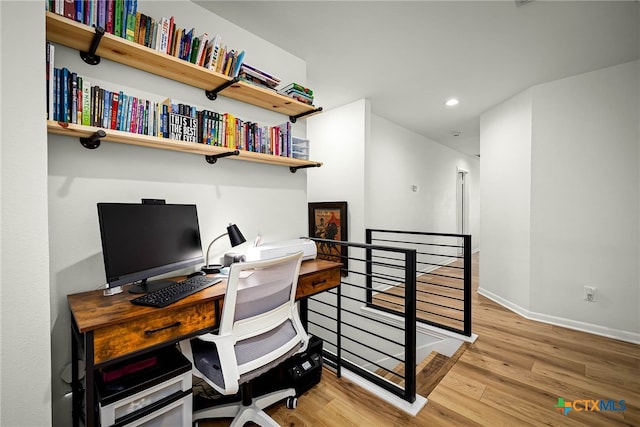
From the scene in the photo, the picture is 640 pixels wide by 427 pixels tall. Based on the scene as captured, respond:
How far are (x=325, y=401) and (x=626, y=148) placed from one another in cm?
353

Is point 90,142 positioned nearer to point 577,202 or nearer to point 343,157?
point 343,157

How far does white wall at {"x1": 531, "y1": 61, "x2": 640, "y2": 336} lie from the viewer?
269cm

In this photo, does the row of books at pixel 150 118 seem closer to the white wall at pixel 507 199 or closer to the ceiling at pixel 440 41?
the ceiling at pixel 440 41

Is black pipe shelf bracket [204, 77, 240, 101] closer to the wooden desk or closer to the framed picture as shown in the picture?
the wooden desk

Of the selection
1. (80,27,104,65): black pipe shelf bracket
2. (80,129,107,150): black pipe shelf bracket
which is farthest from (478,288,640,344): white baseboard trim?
(80,27,104,65): black pipe shelf bracket

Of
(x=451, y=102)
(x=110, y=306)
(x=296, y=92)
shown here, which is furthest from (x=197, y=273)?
(x=451, y=102)

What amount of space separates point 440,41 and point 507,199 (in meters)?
2.25

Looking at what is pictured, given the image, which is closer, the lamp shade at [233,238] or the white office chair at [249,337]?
the white office chair at [249,337]

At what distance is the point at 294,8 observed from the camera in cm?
198

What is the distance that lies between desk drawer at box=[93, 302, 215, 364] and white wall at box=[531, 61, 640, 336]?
11.6 feet

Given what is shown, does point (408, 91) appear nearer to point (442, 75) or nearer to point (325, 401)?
point (442, 75)

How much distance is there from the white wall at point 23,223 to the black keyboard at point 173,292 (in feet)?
1.04

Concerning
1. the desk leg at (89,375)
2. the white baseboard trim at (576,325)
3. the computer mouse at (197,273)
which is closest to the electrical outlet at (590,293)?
the white baseboard trim at (576,325)

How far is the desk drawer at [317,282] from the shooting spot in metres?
1.79
